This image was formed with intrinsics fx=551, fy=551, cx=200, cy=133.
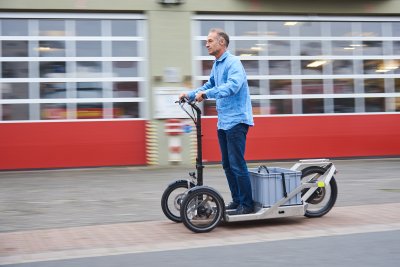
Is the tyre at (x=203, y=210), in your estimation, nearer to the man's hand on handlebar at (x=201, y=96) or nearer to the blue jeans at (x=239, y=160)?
the blue jeans at (x=239, y=160)

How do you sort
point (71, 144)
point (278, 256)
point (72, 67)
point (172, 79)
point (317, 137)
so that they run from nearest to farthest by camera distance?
1. point (278, 256)
2. point (71, 144)
3. point (72, 67)
4. point (172, 79)
5. point (317, 137)

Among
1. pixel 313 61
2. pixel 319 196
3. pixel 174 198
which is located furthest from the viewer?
pixel 313 61

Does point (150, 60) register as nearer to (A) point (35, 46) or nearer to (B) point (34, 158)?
(A) point (35, 46)

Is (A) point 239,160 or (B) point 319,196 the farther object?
(B) point 319,196

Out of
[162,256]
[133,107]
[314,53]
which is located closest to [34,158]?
[133,107]

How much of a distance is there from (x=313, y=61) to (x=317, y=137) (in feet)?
6.38

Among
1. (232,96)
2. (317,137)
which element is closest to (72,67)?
(317,137)

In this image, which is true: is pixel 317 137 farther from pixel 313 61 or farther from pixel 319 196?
pixel 319 196

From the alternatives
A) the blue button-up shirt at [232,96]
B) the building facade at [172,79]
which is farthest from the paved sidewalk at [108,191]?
the blue button-up shirt at [232,96]

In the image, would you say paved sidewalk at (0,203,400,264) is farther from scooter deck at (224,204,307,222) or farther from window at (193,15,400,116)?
window at (193,15,400,116)

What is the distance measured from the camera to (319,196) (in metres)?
6.61

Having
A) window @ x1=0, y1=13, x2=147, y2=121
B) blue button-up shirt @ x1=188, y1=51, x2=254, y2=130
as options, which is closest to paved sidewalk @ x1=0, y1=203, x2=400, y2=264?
blue button-up shirt @ x1=188, y1=51, x2=254, y2=130

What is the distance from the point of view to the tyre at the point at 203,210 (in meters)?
5.79

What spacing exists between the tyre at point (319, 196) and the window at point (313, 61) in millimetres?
6757
